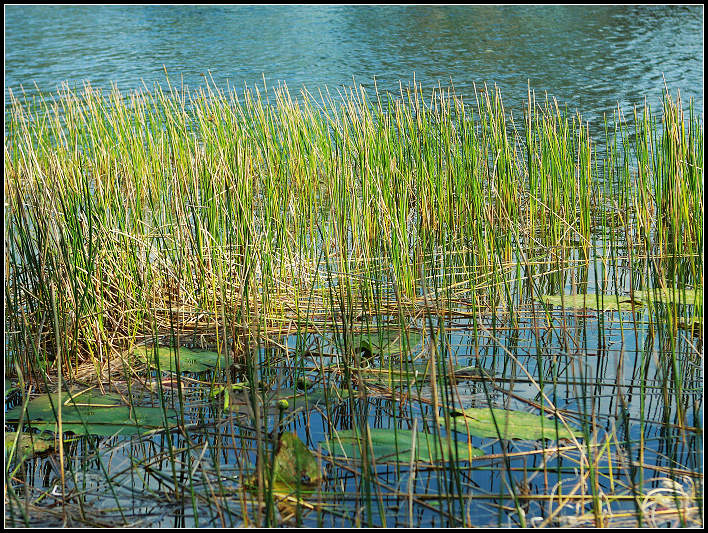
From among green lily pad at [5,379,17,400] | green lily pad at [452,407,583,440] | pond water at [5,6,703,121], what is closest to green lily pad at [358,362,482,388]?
green lily pad at [452,407,583,440]

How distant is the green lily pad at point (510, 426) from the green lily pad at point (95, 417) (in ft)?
2.41

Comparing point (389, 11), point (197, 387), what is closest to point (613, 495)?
point (197, 387)

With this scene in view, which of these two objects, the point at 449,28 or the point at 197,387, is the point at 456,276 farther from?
the point at 449,28

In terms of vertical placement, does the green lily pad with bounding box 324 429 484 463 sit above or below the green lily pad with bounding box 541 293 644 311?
below

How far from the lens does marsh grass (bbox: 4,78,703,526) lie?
60.4 inches

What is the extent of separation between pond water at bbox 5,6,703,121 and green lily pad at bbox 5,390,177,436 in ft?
14.8

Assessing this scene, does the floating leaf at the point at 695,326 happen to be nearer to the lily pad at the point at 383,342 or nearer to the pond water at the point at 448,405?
the pond water at the point at 448,405

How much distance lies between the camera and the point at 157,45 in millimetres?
10758

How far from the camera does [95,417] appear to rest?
190cm

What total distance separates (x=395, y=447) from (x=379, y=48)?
9.13m

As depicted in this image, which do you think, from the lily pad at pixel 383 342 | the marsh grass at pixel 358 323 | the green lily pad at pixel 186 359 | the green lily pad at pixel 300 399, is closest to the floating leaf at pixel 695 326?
the marsh grass at pixel 358 323

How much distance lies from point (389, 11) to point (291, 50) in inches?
165

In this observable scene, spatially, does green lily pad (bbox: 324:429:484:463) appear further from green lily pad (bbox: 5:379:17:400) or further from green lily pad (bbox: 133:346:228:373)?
green lily pad (bbox: 5:379:17:400)

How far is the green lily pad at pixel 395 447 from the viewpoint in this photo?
63.4 inches
